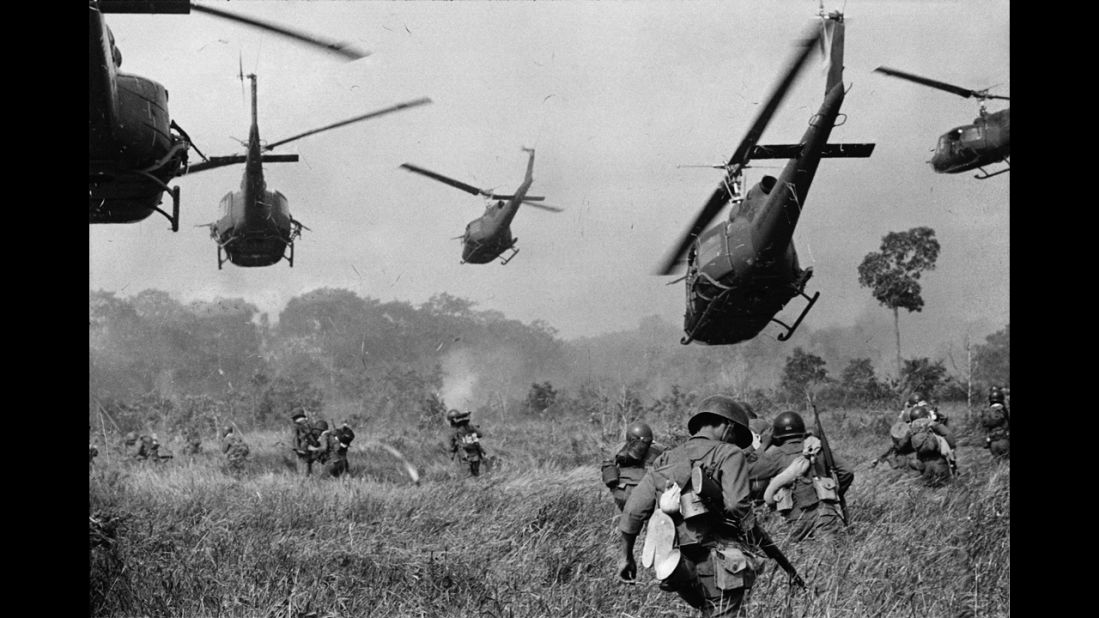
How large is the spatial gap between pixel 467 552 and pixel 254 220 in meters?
6.78

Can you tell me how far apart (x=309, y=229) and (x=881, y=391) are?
10971 mm

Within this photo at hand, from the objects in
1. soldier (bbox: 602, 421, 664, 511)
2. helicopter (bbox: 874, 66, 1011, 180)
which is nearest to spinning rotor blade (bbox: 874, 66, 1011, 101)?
helicopter (bbox: 874, 66, 1011, 180)

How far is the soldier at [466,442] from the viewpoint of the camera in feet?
42.8

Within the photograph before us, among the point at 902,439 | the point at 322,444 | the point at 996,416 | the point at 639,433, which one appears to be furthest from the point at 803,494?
the point at 322,444

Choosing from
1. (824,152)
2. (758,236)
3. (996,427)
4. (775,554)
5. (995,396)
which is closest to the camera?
(775,554)

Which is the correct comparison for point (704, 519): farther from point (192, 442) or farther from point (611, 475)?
point (192, 442)

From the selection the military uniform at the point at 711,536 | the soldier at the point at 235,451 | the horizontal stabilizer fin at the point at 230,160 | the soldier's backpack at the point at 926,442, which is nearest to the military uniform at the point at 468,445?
the soldier at the point at 235,451

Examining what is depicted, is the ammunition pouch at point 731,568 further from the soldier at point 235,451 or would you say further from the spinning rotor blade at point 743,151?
the soldier at point 235,451

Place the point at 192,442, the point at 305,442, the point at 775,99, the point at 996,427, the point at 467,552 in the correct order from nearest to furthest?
the point at 467,552 < the point at 775,99 < the point at 996,427 < the point at 305,442 < the point at 192,442

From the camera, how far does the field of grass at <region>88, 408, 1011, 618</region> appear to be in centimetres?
533

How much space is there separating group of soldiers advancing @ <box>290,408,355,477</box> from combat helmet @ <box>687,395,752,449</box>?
9264 millimetres

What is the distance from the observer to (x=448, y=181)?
1361 cm
